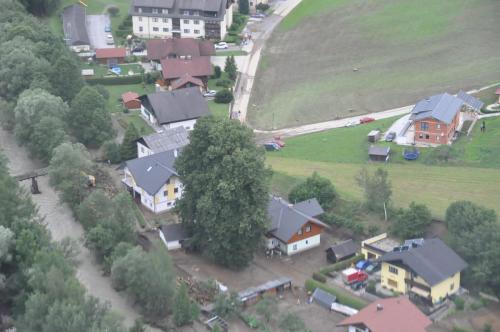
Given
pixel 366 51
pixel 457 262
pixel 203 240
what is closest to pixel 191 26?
pixel 366 51

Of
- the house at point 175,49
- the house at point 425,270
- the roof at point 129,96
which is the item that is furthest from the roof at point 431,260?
the house at point 175,49

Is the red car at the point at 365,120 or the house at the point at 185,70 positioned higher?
the house at the point at 185,70

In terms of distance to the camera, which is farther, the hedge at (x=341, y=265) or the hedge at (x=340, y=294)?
the hedge at (x=341, y=265)

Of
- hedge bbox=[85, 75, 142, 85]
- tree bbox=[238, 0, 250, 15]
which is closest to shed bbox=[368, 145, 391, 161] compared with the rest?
hedge bbox=[85, 75, 142, 85]

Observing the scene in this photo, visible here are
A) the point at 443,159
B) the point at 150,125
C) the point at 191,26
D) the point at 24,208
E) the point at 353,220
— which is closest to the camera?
the point at 24,208

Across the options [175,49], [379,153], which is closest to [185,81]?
[175,49]

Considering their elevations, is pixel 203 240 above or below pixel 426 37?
below

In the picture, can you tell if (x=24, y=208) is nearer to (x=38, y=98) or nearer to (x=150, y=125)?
(x=38, y=98)

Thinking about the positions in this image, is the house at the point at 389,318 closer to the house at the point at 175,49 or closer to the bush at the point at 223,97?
the bush at the point at 223,97
